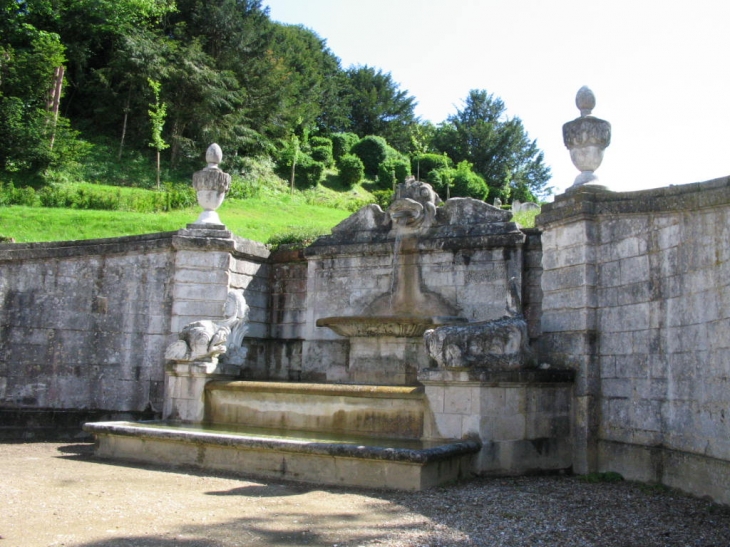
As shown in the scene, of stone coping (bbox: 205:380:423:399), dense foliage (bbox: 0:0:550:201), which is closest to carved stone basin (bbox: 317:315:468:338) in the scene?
stone coping (bbox: 205:380:423:399)

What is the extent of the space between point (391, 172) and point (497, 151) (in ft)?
56.4

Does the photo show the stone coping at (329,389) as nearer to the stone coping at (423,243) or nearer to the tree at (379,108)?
the stone coping at (423,243)

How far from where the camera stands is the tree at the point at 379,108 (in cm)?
5544

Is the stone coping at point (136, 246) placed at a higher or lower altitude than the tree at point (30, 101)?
lower

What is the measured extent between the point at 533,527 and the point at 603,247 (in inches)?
133

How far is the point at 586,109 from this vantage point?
7.53 m

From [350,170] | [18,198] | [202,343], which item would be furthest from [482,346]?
[350,170]

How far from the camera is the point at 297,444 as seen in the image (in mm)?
6199

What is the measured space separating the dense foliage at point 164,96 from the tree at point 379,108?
9.78 meters

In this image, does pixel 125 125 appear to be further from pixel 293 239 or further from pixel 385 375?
pixel 385 375

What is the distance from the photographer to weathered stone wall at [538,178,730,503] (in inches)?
212

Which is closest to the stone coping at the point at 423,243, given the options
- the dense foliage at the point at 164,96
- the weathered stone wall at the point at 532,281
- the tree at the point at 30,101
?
the weathered stone wall at the point at 532,281

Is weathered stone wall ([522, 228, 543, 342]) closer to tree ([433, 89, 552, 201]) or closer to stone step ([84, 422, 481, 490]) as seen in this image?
stone step ([84, 422, 481, 490])

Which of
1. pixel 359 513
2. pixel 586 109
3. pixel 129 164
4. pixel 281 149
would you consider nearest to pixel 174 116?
pixel 129 164
